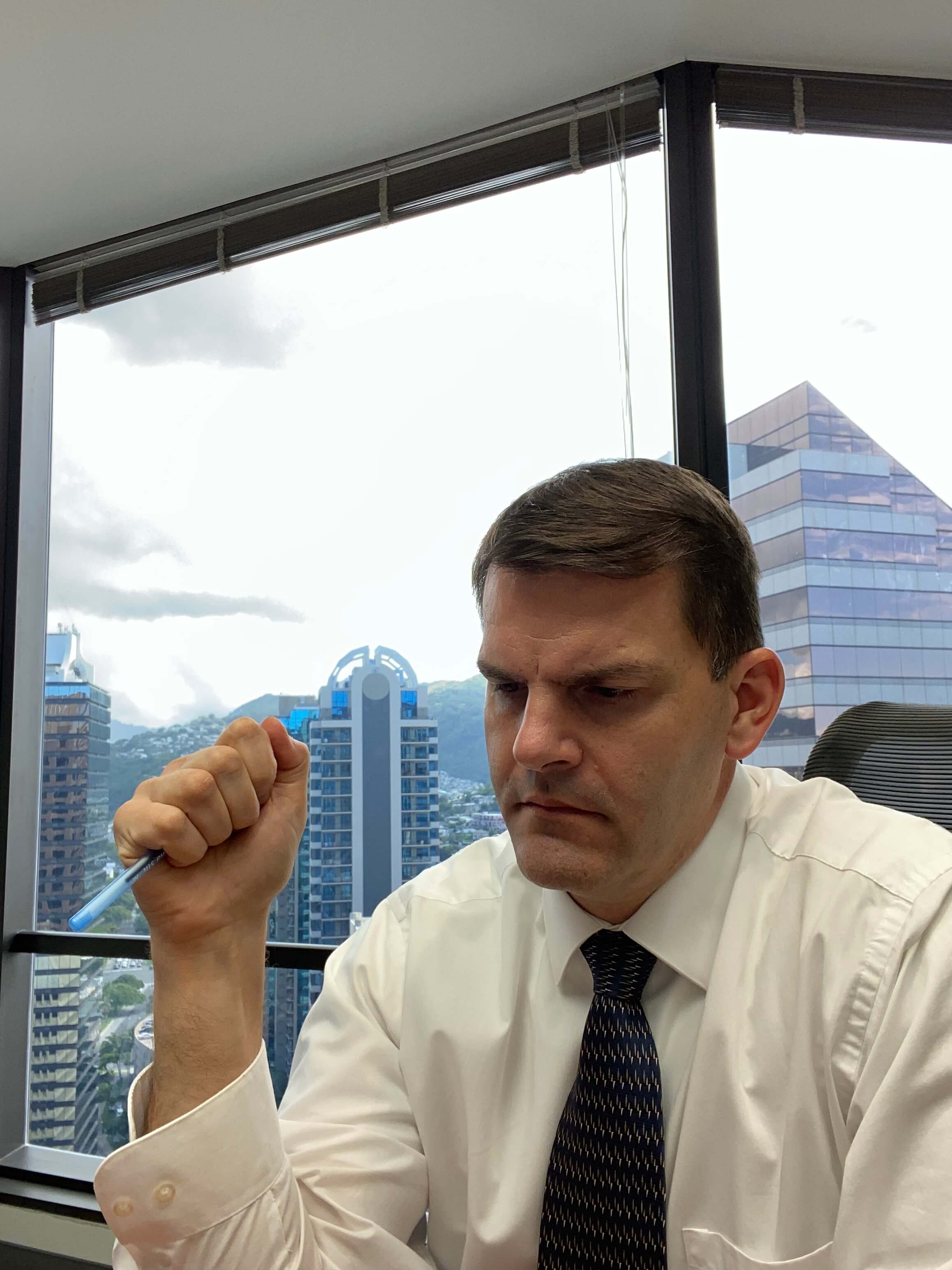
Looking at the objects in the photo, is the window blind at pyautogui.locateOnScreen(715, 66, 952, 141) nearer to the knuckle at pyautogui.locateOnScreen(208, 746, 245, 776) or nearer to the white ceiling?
the white ceiling

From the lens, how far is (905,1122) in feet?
2.65

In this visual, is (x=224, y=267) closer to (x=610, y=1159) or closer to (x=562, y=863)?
(x=562, y=863)

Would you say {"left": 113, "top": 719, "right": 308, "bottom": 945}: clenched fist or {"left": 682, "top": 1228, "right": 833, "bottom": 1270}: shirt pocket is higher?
{"left": 113, "top": 719, "right": 308, "bottom": 945}: clenched fist

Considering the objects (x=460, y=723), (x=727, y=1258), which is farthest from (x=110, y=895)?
(x=460, y=723)

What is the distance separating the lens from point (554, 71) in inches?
78.4

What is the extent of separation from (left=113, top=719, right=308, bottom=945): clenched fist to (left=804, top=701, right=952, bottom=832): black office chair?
703 mm

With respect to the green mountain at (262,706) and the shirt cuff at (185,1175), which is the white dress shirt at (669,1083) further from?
the green mountain at (262,706)

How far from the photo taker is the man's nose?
0.96m

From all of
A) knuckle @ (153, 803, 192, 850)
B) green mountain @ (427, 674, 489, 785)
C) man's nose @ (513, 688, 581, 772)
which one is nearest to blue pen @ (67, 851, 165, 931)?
knuckle @ (153, 803, 192, 850)

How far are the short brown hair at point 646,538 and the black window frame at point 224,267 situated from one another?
0.90 meters

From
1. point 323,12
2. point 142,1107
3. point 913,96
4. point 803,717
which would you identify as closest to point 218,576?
point 323,12

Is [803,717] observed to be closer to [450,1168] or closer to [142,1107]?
[450,1168]

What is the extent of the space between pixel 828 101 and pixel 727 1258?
6.86 feet

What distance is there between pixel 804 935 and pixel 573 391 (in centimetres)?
147
